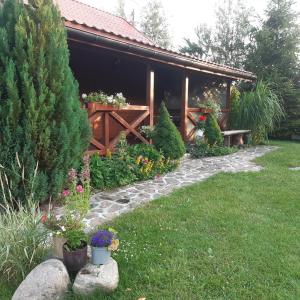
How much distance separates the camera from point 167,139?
6.41 meters

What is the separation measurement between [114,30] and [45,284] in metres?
8.63

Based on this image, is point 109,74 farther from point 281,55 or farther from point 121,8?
point 121,8

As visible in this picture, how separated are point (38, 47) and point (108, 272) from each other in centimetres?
268

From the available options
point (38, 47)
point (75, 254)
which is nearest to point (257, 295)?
point (75, 254)

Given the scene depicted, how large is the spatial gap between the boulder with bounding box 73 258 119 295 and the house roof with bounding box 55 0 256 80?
3684 millimetres

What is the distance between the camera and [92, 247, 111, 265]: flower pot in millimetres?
2436

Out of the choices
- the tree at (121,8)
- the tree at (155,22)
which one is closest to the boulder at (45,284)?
the tree at (155,22)

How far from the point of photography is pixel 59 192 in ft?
13.0

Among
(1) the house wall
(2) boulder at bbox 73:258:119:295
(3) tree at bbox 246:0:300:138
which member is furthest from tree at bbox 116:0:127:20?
(2) boulder at bbox 73:258:119:295

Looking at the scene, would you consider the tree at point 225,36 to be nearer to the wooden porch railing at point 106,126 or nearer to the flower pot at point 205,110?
the flower pot at point 205,110

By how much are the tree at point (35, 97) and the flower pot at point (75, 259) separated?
1.35m

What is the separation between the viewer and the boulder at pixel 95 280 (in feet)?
7.46

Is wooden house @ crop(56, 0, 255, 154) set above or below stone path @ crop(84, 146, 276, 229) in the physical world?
above

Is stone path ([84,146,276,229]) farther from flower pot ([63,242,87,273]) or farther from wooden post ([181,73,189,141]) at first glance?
wooden post ([181,73,189,141])
